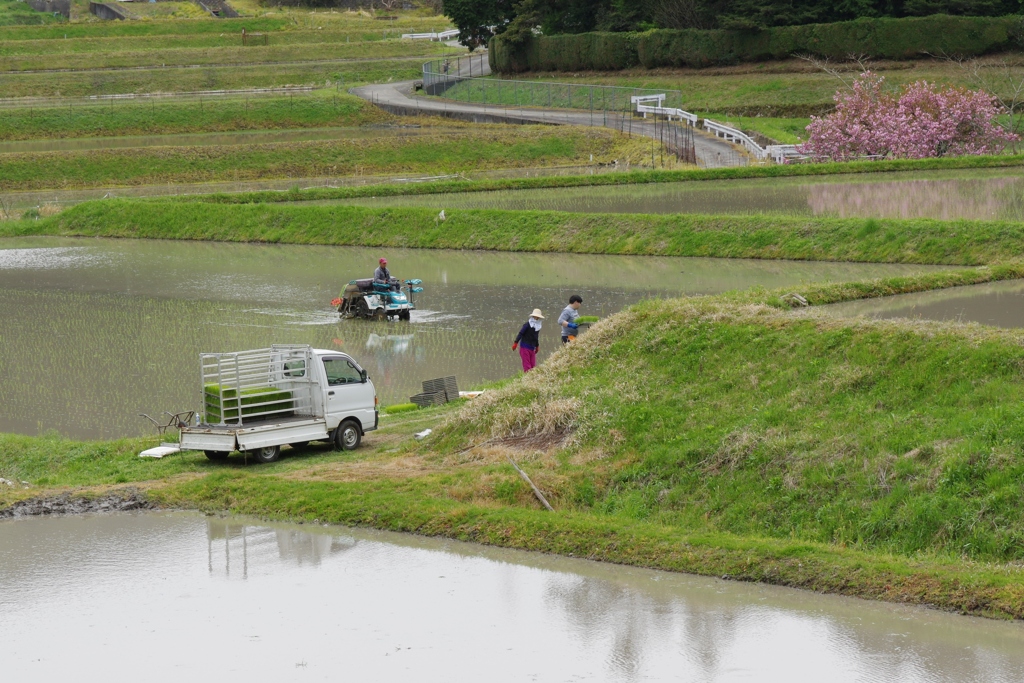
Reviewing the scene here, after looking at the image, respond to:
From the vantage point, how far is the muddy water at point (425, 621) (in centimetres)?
1134

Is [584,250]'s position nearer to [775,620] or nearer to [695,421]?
[695,421]

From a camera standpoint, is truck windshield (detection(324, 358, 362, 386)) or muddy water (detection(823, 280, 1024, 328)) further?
muddy water (detection(823, 280, 1024, 328))

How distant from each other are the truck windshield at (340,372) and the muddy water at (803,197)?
23015 millimetres

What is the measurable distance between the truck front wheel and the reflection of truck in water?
12.5 metres

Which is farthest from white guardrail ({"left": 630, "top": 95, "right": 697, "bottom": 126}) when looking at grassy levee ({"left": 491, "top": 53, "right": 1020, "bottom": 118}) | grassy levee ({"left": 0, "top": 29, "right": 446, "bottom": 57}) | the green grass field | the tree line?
grassy levee ({"left": 0, "top": 29, "right": 446, "bottom": 57})

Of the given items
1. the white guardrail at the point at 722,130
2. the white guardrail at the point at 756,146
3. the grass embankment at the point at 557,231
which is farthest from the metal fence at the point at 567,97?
the grass embankment at the point at 557,231

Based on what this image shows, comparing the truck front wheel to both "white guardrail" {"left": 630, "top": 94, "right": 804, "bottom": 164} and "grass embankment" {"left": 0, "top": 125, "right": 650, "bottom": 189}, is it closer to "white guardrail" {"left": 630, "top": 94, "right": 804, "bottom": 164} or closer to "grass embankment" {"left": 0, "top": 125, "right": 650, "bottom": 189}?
"white guardrail" {"left": 630, "top": 94, "right": 804, "bottom": 164}

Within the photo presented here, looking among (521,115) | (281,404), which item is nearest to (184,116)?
(521,115)

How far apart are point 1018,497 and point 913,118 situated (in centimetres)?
4582

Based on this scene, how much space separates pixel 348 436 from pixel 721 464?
6564mm

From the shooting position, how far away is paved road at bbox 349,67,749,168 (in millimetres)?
63062

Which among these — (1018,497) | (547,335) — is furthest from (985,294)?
(1018,497)

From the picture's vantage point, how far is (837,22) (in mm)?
79750

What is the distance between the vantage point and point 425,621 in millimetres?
12891
